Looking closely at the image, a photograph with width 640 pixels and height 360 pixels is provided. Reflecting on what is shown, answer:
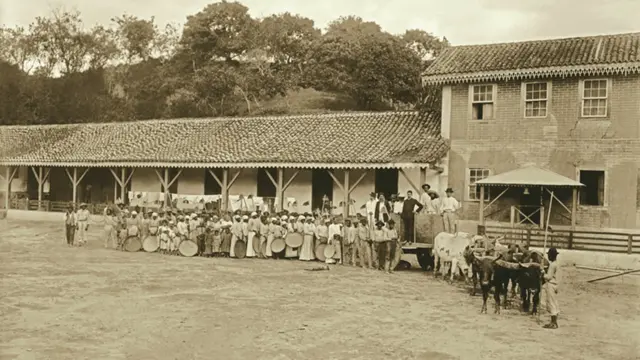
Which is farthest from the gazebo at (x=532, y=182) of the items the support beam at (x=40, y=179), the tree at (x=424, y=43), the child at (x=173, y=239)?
the tree at (x=424, y=43)

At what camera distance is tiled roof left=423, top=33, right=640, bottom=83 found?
20391mm

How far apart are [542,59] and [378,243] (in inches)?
342

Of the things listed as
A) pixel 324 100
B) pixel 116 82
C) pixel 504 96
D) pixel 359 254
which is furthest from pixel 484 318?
pixel 116 82

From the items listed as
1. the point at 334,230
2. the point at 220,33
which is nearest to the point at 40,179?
the point at 334,230

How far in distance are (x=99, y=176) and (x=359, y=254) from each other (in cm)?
1828

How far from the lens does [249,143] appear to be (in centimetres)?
2625

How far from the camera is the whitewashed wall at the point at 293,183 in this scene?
23.7 meters

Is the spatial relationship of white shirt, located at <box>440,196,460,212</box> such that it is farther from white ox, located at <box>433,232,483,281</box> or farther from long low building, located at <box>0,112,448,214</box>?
long low building, located at <box>0,112,448,214</box>

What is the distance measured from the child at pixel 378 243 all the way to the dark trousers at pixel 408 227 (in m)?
0.70

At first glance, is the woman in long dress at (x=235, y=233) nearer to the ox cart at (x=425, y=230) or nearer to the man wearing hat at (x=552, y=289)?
the ox cart at (x=425, y=230)

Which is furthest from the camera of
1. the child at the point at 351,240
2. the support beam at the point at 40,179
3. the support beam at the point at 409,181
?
the support beam at the point at 40,179

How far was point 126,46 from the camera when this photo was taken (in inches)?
2306

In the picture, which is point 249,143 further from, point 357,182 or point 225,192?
point 357,182

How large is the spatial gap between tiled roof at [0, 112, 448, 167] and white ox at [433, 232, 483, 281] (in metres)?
5.63
